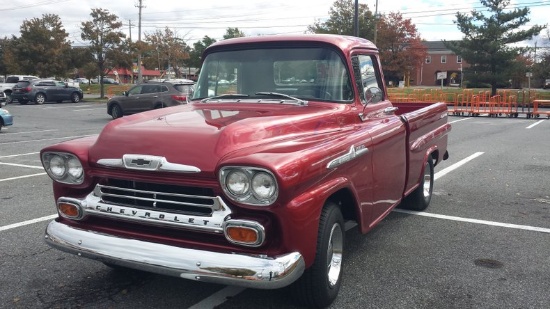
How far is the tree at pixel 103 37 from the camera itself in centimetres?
3422

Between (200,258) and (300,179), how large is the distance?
734mm

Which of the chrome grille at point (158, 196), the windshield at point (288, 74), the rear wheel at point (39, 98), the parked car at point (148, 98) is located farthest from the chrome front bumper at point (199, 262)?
the rear wheel at point (39, 98)

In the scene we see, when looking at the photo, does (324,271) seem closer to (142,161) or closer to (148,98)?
(142,161)

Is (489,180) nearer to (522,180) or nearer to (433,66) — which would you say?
(522,180)

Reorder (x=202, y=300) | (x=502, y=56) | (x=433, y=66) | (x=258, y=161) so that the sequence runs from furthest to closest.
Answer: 1. (x=433, y=66)
2. (x=502, y=56)
3. (x=202, y=300)
4. (x=258, y=161)

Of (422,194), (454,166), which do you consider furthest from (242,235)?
(454,166)

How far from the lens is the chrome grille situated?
3125 mm

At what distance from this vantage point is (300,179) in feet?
9.87

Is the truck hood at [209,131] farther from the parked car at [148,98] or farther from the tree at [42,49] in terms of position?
the tree at [42,49]

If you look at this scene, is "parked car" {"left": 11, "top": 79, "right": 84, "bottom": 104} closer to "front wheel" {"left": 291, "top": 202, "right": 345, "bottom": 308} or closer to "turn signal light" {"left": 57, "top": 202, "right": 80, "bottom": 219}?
"turn signal light" {"left": 57, "top": 202, "right": 80, "bottom": 219}

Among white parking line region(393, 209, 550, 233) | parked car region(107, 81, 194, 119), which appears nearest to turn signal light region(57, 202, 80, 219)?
white parking line region(393, 209, 550, 233)

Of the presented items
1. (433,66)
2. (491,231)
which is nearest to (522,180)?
(491,231)

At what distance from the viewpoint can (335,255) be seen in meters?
3.76

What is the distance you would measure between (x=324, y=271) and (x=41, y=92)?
31.8 metres
